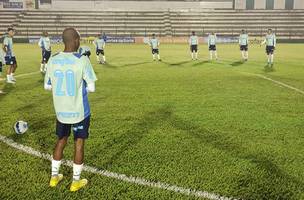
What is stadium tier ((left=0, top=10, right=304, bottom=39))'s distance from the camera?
5806cm

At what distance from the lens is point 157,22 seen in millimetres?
61531

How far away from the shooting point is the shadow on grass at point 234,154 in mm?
4302

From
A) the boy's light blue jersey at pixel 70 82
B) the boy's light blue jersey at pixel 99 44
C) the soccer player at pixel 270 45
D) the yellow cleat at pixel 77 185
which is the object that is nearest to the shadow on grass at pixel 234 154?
the yellow cleat at pixel 77 185

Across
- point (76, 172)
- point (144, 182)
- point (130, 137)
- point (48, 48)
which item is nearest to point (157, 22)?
point (48, 48)

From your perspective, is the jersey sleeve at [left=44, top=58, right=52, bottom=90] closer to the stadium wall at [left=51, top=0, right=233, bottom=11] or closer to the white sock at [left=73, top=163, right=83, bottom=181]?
the white sock at [left=73, top=163, right=83, bottom=181]

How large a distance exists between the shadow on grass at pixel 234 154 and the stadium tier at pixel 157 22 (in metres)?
49.9

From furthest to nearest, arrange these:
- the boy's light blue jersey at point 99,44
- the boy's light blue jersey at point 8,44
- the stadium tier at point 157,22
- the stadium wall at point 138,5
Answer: the stadium wall at point 138,5, the stadium tier at point 157,22, the boy's light blue jersey at point 99,44, the boy's light blue jersey at point 8,44

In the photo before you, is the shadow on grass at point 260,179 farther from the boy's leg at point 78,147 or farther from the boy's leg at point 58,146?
the boy's leg at point 58,146

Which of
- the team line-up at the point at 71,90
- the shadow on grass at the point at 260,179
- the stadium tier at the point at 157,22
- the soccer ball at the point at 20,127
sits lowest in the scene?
the shadow on grass at the point at 260,179

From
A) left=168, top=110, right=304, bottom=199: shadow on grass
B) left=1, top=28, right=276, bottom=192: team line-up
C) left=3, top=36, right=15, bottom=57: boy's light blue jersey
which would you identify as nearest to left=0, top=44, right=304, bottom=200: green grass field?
left=168, top=110, right=304, bottom=199: shadow on grass

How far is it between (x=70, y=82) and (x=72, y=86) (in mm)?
55

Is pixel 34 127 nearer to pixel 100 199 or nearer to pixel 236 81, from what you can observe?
pixel 100 199

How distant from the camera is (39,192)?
4297 mm

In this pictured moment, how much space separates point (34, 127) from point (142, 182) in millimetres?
3465
